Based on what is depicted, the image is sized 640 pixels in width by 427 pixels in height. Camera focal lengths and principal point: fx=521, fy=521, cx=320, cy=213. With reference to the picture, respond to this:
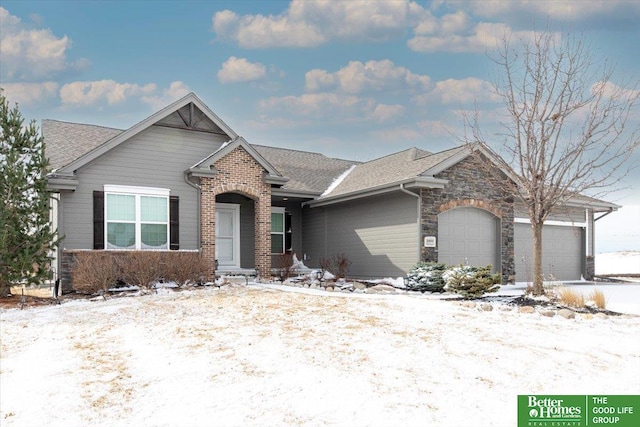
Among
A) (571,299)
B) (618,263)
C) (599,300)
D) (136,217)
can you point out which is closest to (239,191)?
(136,217)

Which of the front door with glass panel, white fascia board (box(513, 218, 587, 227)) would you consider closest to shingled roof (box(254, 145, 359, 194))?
the front door with glass panel

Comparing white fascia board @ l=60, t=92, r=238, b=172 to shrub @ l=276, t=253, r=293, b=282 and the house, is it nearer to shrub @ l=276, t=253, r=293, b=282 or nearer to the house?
the house

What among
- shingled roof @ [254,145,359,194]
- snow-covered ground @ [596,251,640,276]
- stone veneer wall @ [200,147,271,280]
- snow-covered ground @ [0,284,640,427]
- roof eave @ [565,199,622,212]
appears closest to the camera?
snow-covered ground @ [0,284,640,427]

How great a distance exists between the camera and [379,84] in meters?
23.2

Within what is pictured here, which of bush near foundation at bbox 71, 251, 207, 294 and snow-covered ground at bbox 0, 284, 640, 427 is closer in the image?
snow-covered ground at bbox 0, 284, 640, 427

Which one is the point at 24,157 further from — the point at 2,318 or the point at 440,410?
the point at 440,410

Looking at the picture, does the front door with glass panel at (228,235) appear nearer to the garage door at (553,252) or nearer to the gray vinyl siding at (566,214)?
the garage door at (553,252)

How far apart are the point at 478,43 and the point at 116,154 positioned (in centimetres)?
1194

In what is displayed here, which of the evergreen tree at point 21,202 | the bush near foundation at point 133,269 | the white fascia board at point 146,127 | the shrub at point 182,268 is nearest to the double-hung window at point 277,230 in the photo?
the white fascia board at point 146,127

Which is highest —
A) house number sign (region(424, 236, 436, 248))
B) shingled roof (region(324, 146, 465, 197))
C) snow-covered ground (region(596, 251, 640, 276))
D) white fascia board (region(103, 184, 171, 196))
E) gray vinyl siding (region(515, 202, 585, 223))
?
shingled roof (region(324, 146, 465, 197))

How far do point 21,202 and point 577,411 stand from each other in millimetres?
12660

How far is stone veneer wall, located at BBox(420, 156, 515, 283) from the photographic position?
16.7 metres

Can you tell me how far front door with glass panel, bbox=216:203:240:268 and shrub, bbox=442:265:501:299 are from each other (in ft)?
26.9

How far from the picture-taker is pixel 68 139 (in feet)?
56.5
